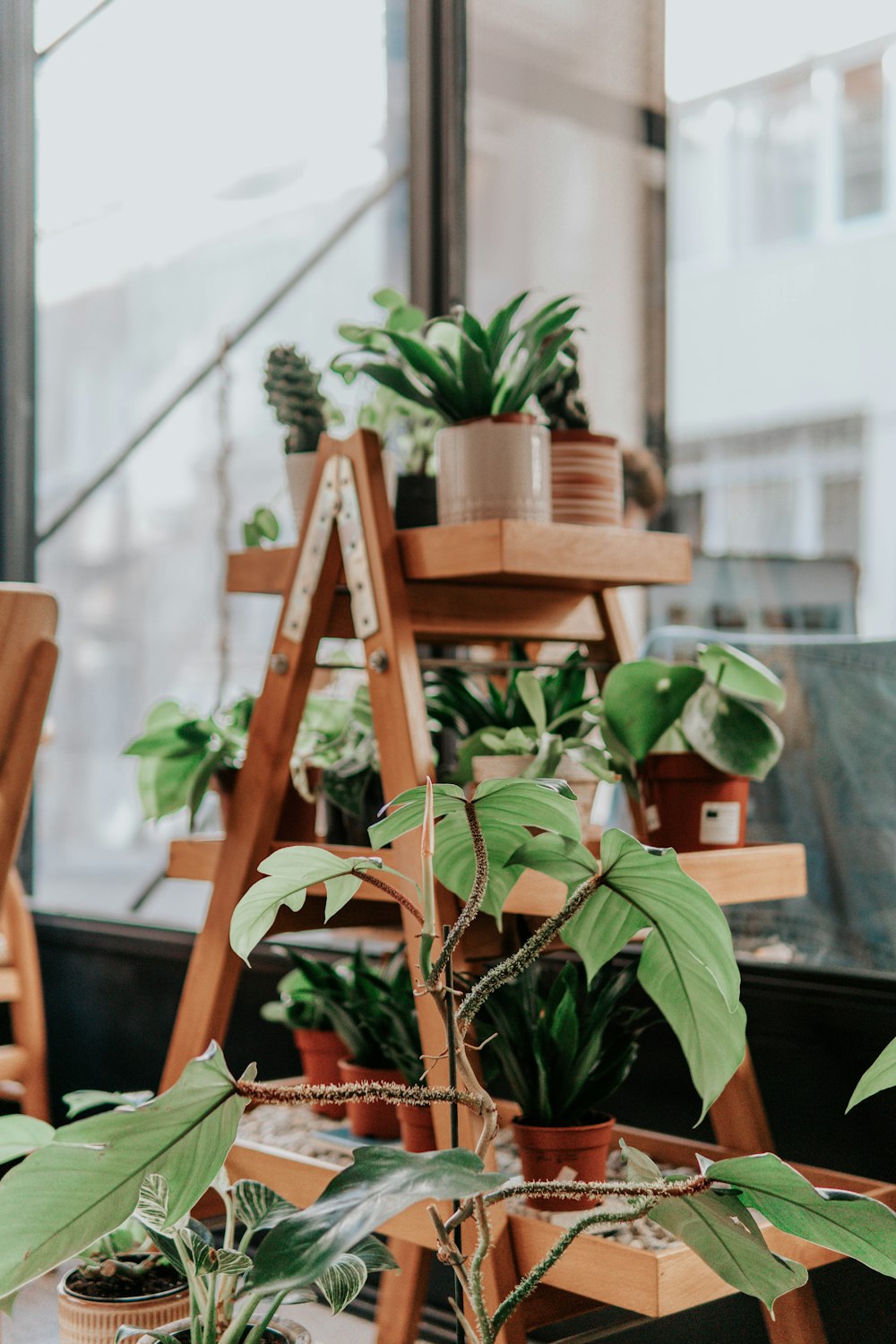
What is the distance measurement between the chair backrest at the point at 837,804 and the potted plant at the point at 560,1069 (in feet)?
1.35

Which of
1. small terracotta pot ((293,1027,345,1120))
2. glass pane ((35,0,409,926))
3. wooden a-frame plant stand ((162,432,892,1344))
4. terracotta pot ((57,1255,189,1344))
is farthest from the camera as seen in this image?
glass pane ((35,0,409,926))

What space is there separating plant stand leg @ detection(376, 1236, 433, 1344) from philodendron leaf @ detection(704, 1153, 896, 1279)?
2.34 feet

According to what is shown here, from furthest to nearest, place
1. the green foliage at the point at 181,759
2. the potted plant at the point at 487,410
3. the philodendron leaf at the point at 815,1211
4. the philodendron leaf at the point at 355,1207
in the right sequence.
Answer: the green foliage at the point at 181,759 < the potted plant at the point at 487,410 < the philodendron leaf at the point at 815,1211 < the philodendron leaf at the point at 355,1207

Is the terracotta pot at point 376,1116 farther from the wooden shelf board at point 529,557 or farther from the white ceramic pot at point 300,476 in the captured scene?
the white ceramic pot at point 300,476

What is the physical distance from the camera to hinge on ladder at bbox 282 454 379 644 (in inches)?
53.4

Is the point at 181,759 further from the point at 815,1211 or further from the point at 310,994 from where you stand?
the point at 815,1211

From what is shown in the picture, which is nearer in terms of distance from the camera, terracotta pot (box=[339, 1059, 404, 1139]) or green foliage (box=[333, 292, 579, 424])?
green foliage (box=[333, 292, 579, 424])

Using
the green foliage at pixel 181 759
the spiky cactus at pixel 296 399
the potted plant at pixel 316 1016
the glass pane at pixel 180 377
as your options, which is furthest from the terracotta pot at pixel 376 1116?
the glass pane at pixel 180 377

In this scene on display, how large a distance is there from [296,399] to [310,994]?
2.30 ft

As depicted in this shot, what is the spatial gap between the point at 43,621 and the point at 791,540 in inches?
42.8

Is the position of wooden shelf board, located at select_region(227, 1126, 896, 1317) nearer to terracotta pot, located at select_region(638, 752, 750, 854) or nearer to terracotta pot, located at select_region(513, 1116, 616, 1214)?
terracotta pot, located at select_region(513, 1116, 616, 1214)

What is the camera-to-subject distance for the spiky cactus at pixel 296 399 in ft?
5.15

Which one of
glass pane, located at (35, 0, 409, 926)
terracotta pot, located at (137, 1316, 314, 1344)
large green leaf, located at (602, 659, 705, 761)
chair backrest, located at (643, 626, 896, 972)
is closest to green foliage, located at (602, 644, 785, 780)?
large green leaf, located at (602, 659, 705, 761)

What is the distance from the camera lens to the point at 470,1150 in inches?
34.0
